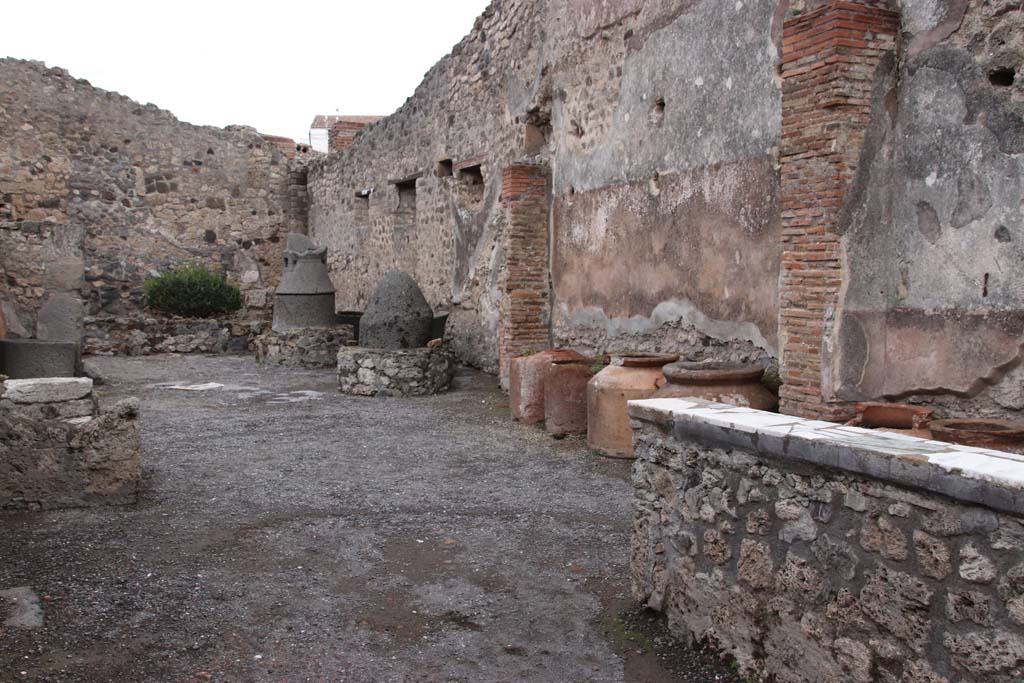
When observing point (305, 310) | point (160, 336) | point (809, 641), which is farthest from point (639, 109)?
point (160, 336)

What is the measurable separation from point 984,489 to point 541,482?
387 centimetres

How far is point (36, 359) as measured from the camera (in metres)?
7.58

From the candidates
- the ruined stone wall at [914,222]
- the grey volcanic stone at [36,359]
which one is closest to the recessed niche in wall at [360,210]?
the grey volcanic stone at [36,359]

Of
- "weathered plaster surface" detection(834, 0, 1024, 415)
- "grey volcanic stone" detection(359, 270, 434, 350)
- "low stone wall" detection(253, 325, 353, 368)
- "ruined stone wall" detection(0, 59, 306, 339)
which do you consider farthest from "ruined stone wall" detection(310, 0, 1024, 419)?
"ruined stone wall" detection(0, 59, 306, 339)

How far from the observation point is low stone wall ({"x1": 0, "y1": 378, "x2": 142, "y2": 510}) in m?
4.95

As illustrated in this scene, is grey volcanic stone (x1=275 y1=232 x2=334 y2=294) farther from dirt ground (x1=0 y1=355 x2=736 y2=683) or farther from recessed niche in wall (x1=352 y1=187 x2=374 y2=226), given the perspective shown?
dirt ground (x1=0 y1=355 x2=736 y2=683)

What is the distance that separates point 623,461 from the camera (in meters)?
6.47

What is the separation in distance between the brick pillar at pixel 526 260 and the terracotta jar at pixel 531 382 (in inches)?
49.7

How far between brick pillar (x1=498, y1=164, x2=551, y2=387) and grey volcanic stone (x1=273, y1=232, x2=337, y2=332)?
4.03m

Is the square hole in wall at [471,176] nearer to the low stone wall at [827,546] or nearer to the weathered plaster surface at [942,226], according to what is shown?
the weathered plaster surface at [942,226]

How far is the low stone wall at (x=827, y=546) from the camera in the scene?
2.21m

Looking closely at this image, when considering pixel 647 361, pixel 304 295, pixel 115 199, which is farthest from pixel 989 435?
pixel 115 199

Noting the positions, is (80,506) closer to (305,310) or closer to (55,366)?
(55,366)

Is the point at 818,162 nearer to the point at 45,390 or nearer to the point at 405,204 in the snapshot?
the point at 45,390
